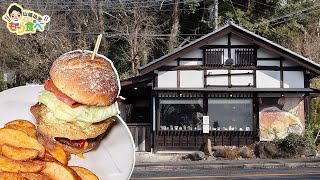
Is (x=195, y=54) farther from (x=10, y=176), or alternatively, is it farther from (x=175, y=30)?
(x=10, y=176)

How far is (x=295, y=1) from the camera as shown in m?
39.2

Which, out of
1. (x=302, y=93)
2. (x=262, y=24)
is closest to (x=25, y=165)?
(x=302, y=93)

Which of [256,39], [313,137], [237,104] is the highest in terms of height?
[256,39]

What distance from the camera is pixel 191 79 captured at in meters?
22.8

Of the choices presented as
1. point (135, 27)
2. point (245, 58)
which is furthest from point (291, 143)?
point (135, 27)

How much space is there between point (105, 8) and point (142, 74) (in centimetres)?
1667

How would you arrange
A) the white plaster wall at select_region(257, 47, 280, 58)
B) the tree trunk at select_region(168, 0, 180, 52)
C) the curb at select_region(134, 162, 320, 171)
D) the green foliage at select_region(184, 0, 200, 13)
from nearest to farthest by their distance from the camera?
1. the curb at select_region(134, 162, 320, 171)
2. the white plaster wall at select_region(257, 47, 280, 58)
3. the green foliage at select_region(184, 0, 200, 13)
4. the tree trunk at select_region(168, 0, 180, 52)

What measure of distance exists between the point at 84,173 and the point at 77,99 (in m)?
0.63

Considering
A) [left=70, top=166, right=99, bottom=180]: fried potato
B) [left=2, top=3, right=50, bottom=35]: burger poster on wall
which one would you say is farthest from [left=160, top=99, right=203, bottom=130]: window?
[left=70, top=166, right=99, bottom=180]: fried potato

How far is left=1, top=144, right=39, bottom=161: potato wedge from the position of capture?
2.71 metres

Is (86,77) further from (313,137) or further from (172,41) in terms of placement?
(172,41)

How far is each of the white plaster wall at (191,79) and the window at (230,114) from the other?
1.05 metres

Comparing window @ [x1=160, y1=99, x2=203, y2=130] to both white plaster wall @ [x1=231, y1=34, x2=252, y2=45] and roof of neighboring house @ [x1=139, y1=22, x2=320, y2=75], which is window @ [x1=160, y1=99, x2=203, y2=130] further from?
white plaster wall @ [x1=231, y1=34, x2=252, y2=45]

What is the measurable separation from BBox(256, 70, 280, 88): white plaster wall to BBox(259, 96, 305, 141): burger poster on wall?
679 millimetres
